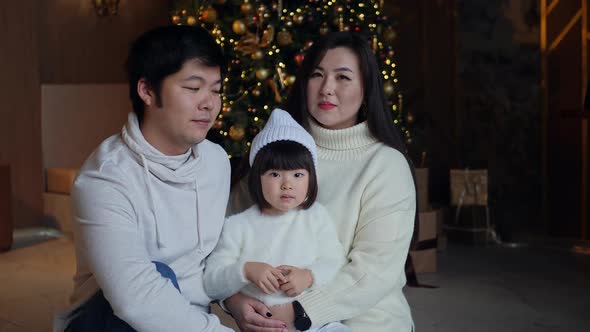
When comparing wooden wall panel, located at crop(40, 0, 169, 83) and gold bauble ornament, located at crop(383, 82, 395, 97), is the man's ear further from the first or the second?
wooden wall panel, located at crop(40, 0, 169, 83)

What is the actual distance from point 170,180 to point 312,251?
42 cm

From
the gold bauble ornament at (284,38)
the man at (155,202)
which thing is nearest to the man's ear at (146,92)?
the man at (155,202)

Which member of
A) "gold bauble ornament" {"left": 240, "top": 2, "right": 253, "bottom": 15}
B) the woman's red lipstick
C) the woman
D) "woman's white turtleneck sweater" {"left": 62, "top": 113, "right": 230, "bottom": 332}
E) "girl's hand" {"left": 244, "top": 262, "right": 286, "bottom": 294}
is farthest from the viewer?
"gold bauble ornament" {"left": 240, "top": 2, "right": 253, "bottom": 15}

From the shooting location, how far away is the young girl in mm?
2109

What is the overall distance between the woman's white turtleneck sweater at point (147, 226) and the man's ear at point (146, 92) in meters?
0.07

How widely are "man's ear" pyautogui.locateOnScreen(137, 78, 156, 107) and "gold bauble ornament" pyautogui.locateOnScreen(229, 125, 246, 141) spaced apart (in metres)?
2.54

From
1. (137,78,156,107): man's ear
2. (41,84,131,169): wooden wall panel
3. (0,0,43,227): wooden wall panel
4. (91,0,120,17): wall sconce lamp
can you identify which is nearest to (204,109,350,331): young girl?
(137,78,156,107): man's ear

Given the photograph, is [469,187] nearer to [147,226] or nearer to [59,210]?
[59,210]

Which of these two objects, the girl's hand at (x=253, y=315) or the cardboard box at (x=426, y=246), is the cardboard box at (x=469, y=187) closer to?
the cardboard box at (x=426, y=246)

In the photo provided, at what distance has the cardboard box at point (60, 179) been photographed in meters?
6.61

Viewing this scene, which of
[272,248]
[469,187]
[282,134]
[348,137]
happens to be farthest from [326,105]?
[469,187]

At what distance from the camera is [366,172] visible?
2.28 meters

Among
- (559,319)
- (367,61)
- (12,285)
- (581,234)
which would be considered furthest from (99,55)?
(367,61)

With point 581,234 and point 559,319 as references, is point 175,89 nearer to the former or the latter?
point 559,319
